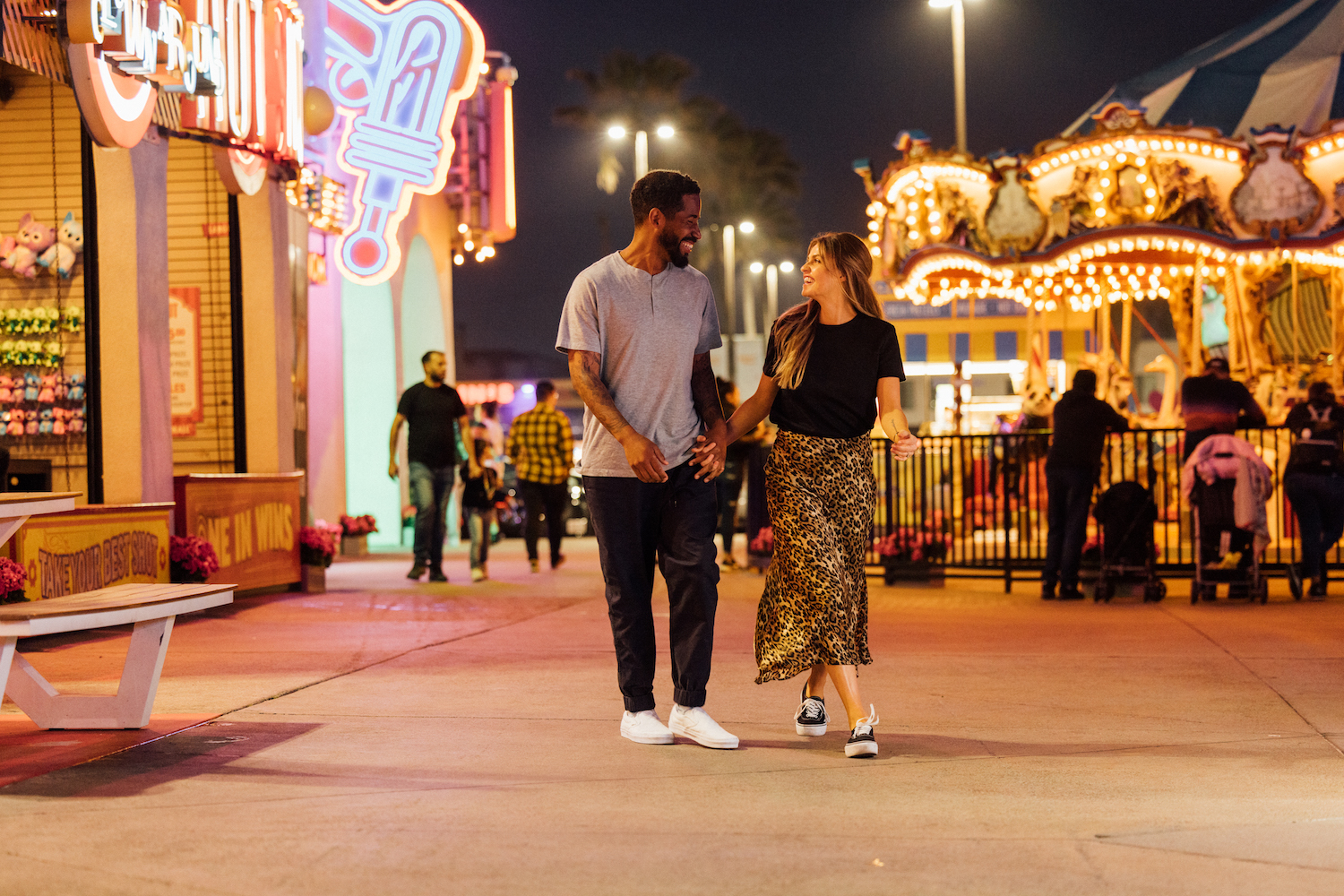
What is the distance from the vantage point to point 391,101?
19.5 m

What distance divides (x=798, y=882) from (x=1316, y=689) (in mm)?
3978

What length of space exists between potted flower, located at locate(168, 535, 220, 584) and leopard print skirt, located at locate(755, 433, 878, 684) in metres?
6.13

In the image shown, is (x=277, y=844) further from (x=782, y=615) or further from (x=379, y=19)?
(x=379, y=19)

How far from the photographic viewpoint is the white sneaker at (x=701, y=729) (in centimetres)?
500

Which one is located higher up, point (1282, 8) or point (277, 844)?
point (1282, 8)

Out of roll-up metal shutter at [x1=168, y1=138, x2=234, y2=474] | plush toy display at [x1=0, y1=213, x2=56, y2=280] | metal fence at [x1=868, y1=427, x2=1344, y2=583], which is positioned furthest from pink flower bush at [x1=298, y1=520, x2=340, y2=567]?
metal fence at [x1=868, y1=427, x2=1344, y2=583]

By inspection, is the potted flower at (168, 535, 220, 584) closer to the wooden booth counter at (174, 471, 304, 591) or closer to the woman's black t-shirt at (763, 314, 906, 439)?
the wooden booth counter at (174, 471, 304, 591)

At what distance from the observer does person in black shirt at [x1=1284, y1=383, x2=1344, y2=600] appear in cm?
1112

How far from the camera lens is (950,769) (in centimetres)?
464

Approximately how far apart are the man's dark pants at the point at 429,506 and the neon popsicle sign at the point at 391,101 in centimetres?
670

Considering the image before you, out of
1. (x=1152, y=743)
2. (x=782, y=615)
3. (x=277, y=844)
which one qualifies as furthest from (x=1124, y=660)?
(x=277, y=844)

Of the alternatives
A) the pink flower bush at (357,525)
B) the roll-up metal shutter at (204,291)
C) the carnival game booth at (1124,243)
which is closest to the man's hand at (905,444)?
the carnival game booth at (1124,243)

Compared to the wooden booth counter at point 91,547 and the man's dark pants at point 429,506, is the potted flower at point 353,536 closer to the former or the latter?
the man's dark pants at point 429,506

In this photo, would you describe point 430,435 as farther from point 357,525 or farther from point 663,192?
point 663,192
